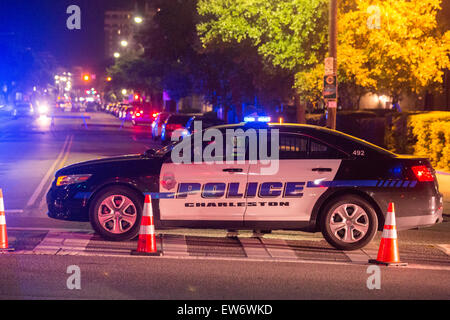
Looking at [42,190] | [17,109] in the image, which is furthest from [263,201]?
[17,109]

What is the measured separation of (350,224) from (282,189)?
952 mm

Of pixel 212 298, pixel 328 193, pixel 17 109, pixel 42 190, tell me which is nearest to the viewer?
pixel 212 298

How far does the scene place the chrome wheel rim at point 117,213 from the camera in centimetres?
980

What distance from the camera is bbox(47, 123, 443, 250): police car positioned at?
9.56 metres

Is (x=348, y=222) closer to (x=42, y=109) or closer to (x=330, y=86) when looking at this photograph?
(x=330, y=86)

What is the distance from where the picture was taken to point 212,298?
6980mm

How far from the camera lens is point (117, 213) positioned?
9820 millimetres

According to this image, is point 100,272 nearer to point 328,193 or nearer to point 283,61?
point 328,193

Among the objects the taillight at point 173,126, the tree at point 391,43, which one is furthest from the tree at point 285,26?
the taillight at point 173,126

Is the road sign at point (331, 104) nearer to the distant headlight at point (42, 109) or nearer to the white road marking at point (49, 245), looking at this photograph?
the white road marking at point (49, 245)

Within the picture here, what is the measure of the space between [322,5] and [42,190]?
1035 centimetres

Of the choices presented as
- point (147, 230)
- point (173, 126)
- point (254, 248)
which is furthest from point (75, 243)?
point (173, 126)

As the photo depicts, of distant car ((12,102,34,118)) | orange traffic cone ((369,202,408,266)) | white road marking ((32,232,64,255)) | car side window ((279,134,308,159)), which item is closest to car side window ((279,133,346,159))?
car side window ((279,134,308,159))

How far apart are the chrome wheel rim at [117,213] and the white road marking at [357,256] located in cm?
275
